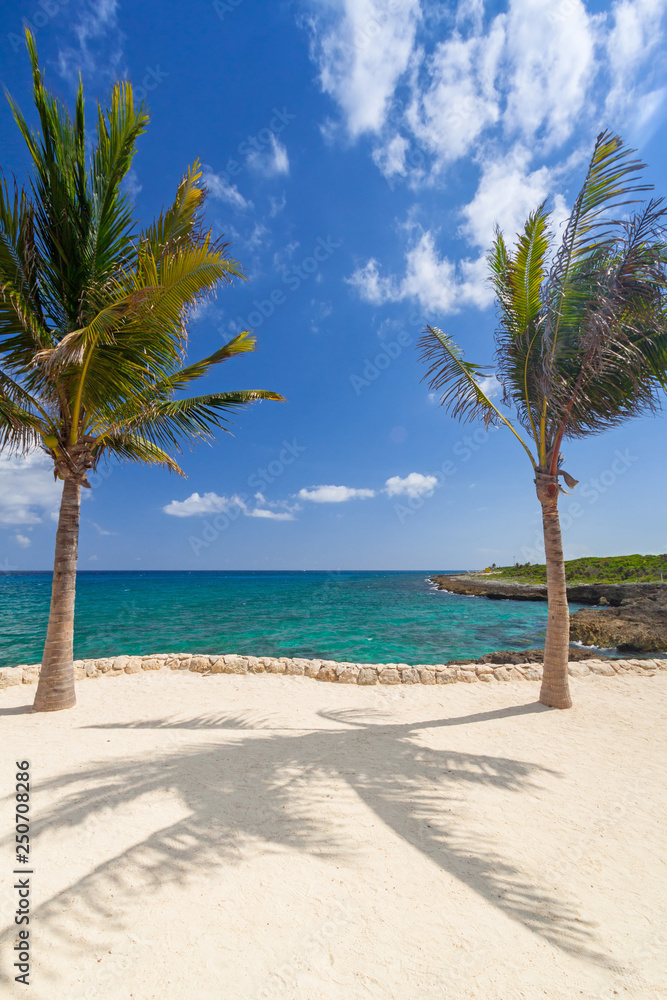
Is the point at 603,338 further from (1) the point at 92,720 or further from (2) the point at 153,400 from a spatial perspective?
(1) the point at 92,720

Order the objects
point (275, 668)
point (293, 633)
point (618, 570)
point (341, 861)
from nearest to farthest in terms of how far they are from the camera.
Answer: point (341, 861), point (275, 668), point (293, 633), point (618, 570)

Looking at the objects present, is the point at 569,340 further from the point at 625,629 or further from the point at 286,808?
the point at 625,629

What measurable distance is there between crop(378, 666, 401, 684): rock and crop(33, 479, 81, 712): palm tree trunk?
19.6ft

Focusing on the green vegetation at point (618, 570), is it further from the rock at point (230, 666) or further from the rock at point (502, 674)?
the rock at point (230, 666)

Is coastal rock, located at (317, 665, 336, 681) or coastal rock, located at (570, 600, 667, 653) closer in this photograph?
coastal rock, located at (317, 665, 336, 681)

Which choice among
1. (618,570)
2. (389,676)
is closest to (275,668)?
(389,676)

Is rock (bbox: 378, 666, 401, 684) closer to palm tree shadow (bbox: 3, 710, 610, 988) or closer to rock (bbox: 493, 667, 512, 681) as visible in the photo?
rock (bbox: 493, 667, 512, 681)

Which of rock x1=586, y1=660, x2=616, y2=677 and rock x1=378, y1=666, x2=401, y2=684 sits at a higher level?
rock x1=378, y1=666, x2=401, y2=684

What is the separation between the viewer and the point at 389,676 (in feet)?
30.0

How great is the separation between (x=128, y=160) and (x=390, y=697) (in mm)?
10377

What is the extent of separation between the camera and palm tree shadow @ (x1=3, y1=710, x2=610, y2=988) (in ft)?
9.05

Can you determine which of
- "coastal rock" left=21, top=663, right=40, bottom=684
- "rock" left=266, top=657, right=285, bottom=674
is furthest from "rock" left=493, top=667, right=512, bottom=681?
"coastal rock" left=21, top=663, right=40, bottom=684

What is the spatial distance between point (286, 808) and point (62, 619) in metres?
4.85

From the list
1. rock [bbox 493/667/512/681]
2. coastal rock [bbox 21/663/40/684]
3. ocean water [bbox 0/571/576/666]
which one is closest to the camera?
coastal rock [bbox 21/663/40/684]
